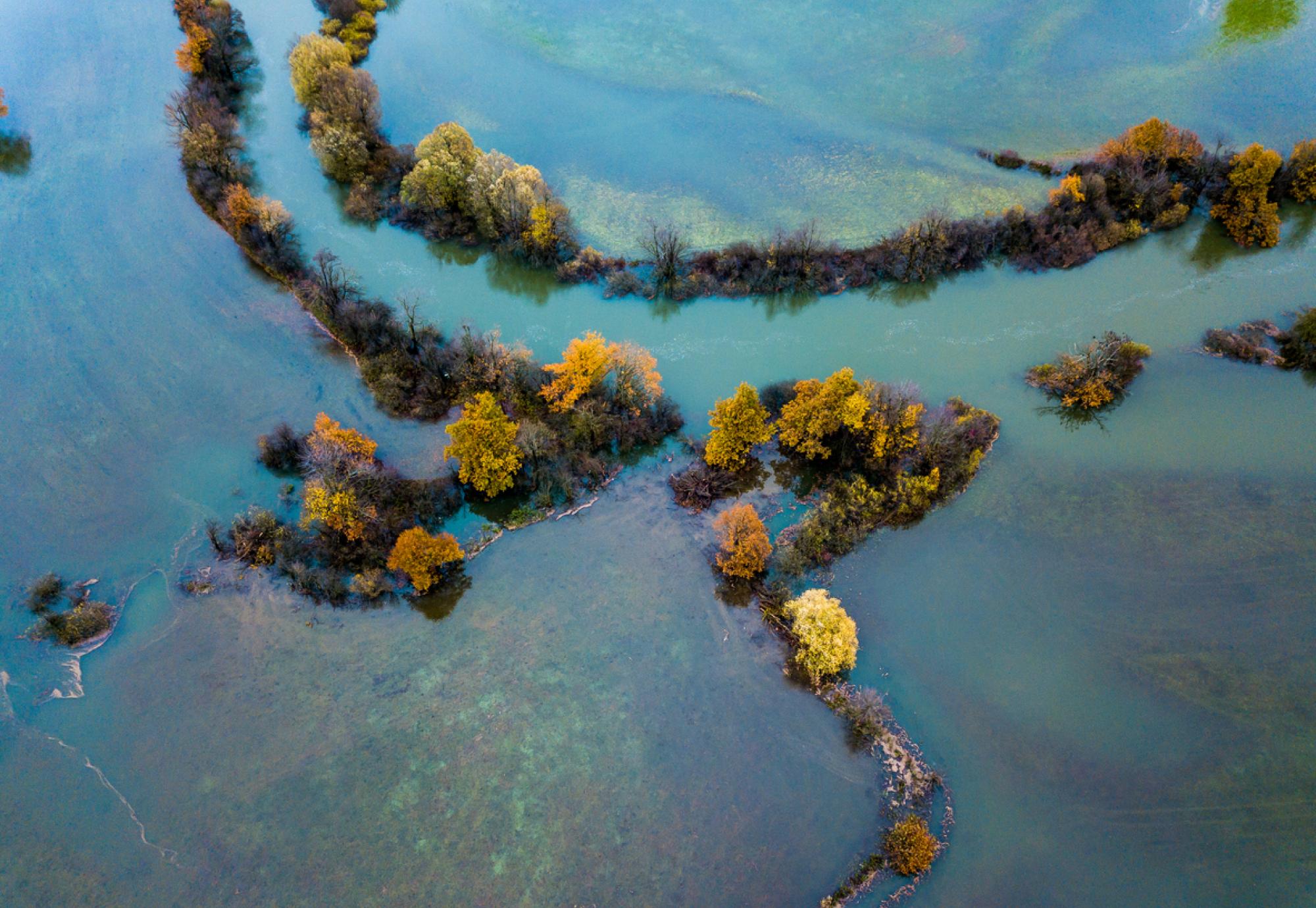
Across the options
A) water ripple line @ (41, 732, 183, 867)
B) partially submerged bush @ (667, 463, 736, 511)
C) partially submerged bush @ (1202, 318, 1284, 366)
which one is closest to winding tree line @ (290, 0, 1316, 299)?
partially submerged bush @ (1202, 318, 1284, 366)

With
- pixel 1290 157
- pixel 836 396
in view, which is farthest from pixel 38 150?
pixel 1290 157

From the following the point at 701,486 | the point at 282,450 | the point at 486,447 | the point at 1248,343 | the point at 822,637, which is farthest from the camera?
the point at 1248,343

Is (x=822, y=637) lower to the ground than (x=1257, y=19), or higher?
lower

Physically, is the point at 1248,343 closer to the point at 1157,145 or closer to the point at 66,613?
the point at 1157,145

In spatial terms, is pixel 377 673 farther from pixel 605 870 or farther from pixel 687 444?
pixel 687 444

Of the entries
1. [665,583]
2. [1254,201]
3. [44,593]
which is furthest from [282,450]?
[1254,201]

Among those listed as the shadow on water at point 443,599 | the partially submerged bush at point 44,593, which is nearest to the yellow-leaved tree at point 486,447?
the shadow on water at point 443,599

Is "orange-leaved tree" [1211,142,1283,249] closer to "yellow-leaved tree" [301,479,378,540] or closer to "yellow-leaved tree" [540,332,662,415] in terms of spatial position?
"yellow-leaved tree" [540,332,662,415]
